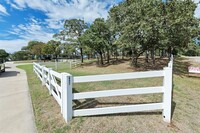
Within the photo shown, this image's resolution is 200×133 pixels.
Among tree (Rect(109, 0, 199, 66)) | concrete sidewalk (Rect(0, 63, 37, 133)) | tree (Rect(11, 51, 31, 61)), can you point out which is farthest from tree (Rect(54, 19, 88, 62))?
tree (Rect(11, 51, 31, 61))

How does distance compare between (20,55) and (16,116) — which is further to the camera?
(20,55)

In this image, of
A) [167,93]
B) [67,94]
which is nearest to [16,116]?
[67,94]

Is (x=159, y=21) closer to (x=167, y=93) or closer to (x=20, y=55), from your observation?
(x=167, y=93)

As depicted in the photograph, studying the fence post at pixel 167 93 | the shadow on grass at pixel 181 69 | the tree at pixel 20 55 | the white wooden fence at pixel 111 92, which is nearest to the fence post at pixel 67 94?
the white wooden fence at pixel 111 92

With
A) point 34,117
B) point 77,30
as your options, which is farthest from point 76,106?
point 77,30

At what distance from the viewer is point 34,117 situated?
399cm

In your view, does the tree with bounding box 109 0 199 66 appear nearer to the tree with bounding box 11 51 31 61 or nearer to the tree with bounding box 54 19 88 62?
the tree with bounding box 54 19 88 62

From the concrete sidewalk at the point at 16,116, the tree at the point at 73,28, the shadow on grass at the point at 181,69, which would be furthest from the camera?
the tree at the point at 73,28

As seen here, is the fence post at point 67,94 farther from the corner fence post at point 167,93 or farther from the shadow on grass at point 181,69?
the shadow on grass at point 181,69

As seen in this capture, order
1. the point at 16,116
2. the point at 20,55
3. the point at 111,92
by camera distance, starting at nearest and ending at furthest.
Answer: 1. the point at 111,92
2. the point at 16,116
3. the point at 20,55

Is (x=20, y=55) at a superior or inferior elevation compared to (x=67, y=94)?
superior

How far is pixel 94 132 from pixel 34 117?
6.15 ft

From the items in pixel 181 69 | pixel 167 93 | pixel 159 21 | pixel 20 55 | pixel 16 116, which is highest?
pixel 159 21

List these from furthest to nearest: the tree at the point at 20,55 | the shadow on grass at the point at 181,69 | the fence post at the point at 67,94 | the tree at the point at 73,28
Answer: the tree at the point at 20,55, the tree at the point at 73,28, the shadow on grass at the point at 181,69, the fence post at the point at 67,94
